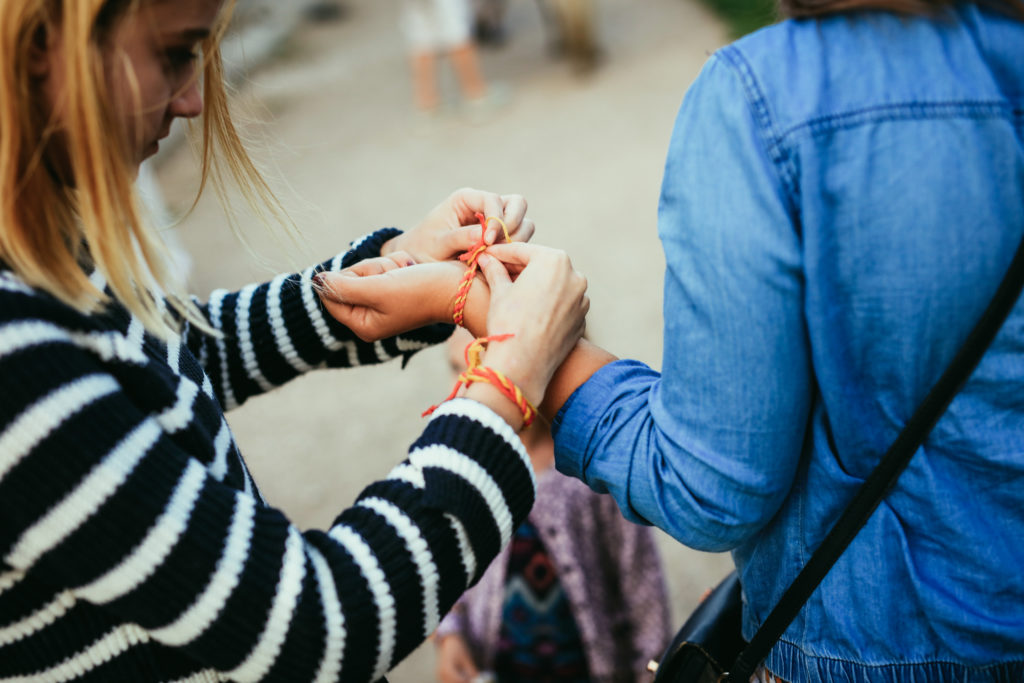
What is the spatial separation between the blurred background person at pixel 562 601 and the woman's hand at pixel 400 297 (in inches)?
25.4

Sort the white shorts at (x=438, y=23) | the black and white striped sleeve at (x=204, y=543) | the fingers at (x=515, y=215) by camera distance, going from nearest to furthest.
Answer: the black and white striped sleeve at (x=204, y=543) < the fingers at (x=515, y=215) < the white shorts at (x=438, y=23)

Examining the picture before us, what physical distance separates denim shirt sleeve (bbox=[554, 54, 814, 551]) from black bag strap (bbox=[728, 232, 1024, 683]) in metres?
0.08

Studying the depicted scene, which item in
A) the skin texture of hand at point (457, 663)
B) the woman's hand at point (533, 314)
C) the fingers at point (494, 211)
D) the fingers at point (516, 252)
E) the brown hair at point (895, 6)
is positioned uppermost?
the brown hair at point (895, 6)

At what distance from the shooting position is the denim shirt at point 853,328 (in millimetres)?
923

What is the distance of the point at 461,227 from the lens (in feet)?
5.14

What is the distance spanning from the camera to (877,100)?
919 millimetres

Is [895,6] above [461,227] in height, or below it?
above

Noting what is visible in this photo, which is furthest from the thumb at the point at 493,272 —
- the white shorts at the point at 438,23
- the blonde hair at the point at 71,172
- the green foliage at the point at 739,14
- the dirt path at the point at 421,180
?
the white shorts at the point at 438,23

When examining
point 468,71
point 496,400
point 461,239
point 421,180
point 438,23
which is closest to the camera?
point 496,400

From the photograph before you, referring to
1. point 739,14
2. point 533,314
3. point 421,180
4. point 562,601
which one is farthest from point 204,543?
point 739,14

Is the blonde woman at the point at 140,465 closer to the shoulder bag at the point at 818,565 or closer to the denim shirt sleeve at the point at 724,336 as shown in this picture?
the denim shirt sleeve at the point at 724,336

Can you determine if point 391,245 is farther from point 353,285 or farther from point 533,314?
point 533,314

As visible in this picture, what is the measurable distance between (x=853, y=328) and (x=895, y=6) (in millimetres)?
359

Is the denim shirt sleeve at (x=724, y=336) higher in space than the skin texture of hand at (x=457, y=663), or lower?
higher
